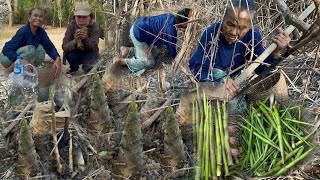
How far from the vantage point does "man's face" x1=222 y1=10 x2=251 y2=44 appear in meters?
2.71

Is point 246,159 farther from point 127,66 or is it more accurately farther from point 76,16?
point 76,16

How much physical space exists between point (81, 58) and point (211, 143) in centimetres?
229

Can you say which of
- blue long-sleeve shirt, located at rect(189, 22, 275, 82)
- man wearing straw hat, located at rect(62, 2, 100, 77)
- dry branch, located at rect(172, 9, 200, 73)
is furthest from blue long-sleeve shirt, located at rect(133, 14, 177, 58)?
man wearing straw hat, located at rect(62, 2, 100, 77)

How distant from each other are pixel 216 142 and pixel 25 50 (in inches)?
103

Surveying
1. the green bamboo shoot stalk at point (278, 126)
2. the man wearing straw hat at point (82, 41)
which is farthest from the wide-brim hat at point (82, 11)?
the green bamboo shoot stalk at point (278, 126)

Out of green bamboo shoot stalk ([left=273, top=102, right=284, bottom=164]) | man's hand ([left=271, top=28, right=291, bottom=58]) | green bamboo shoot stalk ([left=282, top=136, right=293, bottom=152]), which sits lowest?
green bamboo shoot stalk ([left=282, top=136, right=293, bottom=152])

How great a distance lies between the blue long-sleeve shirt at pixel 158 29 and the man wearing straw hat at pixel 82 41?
1.92 ft

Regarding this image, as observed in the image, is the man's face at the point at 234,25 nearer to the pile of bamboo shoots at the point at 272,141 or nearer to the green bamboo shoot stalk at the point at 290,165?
the pile of bamboo shoots at the point at 272,141

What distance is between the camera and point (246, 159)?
8.35ft

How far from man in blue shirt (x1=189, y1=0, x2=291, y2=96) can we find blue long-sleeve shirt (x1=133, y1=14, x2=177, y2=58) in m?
0.49

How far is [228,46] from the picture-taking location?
3.08m

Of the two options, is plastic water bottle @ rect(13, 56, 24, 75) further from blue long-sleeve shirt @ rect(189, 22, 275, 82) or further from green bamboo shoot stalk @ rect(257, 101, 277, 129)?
green bamboo shoot stalk @ rect(257, 101, 277, 129)

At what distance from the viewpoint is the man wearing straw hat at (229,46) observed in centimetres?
256

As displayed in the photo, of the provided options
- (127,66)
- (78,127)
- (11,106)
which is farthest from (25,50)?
(78,127)
